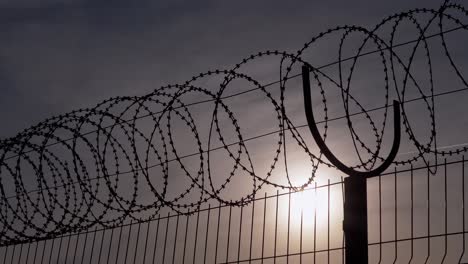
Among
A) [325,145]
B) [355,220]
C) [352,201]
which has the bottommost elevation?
[355,220]

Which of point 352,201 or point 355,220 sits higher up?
point 352,201

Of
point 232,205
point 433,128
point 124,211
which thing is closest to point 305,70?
point 433,128

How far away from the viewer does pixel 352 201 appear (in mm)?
7855

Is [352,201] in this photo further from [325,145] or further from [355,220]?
[325,145]

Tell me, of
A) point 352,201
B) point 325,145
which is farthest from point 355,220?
point 325,145

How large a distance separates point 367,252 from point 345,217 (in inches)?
16.9

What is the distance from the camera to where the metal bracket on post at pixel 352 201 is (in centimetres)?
766

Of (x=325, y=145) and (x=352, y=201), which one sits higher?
(x=325, y=145)

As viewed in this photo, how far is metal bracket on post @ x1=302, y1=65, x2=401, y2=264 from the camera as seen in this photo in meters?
7.66

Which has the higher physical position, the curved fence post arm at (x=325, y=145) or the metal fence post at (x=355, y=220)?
the curved fence post arm at (x=325, y=145)

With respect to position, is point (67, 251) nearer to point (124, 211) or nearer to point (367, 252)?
point (124, 211)

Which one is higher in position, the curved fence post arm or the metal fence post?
the curved fence post arm

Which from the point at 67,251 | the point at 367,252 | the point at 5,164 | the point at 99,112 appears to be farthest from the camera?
the point at 67,251

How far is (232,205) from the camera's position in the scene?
9.55 m
